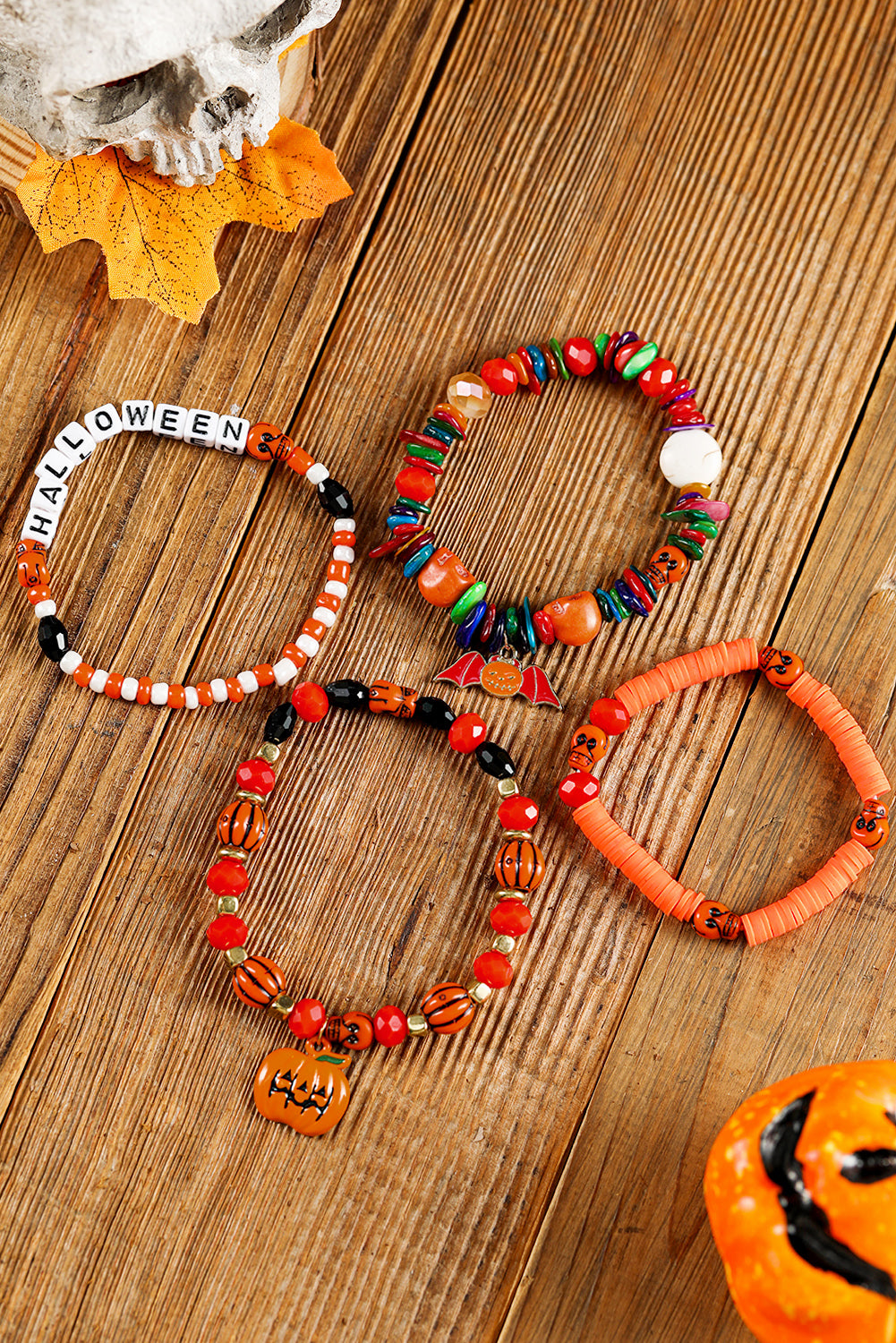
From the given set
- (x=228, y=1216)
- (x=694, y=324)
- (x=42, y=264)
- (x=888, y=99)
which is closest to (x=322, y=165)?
(x=42, y=264)

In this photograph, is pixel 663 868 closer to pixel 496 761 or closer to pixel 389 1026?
pixel 496 761

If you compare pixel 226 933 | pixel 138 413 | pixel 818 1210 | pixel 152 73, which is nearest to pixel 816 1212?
pixel 818 1210

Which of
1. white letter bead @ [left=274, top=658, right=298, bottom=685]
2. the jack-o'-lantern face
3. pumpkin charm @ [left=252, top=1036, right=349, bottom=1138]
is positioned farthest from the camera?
white letter bead @ [left=274, top=658, right=298, bottom=685]

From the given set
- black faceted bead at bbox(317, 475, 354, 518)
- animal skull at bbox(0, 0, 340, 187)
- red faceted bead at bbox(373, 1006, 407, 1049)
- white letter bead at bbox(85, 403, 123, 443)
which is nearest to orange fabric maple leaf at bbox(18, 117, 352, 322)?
animal skull at bbox(0, 0, 340, 187)

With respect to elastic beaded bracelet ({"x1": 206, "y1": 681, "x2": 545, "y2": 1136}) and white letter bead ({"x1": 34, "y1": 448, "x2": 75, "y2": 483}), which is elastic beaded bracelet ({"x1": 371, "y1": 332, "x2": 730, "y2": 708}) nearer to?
elastic beaded bracelet ({"x1": 206, "y1": 681, "x2": 545, "y2": 1136})

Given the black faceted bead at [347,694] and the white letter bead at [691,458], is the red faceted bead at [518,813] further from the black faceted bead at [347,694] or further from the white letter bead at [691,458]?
the white letter bead at [691,458]

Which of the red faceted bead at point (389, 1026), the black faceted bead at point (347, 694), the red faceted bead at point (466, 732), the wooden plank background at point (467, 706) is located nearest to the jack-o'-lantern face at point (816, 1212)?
the wooden plank background at point (467, 706)

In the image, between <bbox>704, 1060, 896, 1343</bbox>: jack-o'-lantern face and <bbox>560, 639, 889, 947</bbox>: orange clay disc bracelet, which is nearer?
<bbox>704, 1060, 896, 1343</bbox>: jack-o'-lantern face
